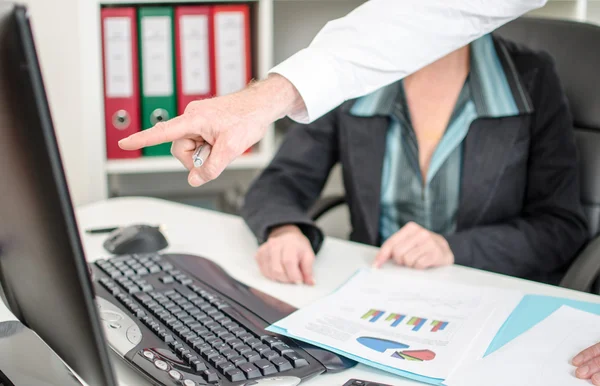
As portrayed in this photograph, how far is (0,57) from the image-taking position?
1.59 feet

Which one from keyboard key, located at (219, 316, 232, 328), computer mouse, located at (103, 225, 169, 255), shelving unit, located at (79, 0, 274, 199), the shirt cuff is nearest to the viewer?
keyboard key, located at (219, 316, 232, 328)

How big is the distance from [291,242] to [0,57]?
655 mm

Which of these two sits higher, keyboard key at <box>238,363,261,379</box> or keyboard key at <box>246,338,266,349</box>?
keyboard key at <box>238,363,261,379</box>

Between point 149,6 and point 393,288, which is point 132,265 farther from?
point 149,6

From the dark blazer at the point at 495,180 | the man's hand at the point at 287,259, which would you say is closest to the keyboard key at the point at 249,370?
the man's hand at the point at 287,259

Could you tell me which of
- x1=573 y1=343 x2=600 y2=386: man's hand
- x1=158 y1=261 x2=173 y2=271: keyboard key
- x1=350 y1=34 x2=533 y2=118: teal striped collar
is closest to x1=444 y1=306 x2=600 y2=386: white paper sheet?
x1=573 y1=343 x2=600 y2=386: man's hand

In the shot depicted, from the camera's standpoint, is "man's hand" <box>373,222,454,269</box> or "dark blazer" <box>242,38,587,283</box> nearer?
"man's hand" <box>373,222,454,269</box>

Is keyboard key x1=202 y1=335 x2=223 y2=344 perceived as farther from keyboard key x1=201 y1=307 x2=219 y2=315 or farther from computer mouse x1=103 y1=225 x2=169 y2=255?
computer mouse x1=103 y1=225 x2=169 y2=255

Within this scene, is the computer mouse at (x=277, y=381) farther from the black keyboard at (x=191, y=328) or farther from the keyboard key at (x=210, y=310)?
the keyboard key at (x=210, y=310)

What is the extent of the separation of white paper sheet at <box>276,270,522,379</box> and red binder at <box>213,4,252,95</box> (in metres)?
1.04

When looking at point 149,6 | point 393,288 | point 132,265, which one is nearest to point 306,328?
point 393,288

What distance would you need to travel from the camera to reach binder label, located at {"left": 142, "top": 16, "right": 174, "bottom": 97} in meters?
1.82

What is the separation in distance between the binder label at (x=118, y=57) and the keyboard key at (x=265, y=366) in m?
1.30

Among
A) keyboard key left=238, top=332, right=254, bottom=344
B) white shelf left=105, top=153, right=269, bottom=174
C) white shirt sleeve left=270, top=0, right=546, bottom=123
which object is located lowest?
white shelf left=105, top=153, right=269, bottom=174
